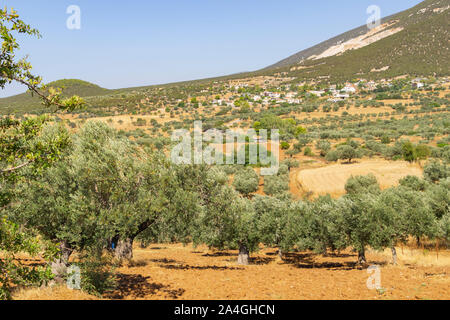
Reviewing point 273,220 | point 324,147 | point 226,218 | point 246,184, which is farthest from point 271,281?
point 324,147

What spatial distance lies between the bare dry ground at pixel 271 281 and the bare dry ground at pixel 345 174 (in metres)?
19.8

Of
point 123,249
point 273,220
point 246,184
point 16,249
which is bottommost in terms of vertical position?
point 246,184

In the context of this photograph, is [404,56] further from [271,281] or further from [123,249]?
[123,249]

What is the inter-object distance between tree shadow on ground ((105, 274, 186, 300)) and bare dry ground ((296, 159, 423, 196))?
30459mm

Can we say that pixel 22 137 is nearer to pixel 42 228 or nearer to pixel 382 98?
pixel 42 228

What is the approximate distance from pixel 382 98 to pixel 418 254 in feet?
311

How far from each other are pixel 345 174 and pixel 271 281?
33892 mm

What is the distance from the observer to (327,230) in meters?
20.8

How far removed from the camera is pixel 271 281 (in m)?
15.3

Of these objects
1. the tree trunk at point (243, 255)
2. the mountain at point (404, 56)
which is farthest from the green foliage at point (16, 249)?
the mountain at point (404, 56)

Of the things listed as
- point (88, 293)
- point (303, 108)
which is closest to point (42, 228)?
point (88, 293)

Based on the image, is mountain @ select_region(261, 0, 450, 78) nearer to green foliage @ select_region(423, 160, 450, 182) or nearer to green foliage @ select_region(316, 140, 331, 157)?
green foliage @ select_region(316, 140, 331, 157)

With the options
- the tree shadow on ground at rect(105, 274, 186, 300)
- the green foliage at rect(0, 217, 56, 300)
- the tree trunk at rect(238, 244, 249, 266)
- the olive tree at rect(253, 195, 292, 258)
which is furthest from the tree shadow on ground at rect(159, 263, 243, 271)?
the green foliage at rect(0, 217, 56, 300)

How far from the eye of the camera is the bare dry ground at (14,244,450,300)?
485 inches
